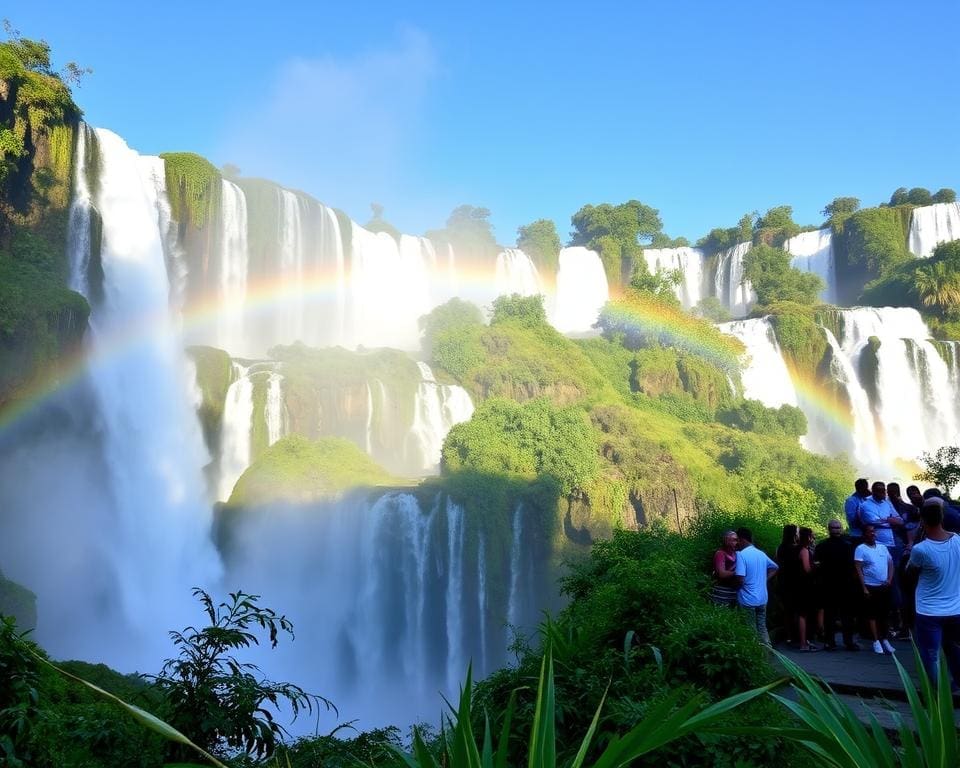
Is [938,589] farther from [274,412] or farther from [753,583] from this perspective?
[274,412]

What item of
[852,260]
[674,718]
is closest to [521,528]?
[674,718]

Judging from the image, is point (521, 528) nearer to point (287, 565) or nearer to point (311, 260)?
point (287, 565)

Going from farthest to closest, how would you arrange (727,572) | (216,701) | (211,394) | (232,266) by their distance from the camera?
(232,266)
(211,394)
(727,572)
(216,701)

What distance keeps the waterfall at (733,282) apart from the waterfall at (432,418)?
33225 millimetres

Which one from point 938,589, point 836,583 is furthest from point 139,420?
point 938,589

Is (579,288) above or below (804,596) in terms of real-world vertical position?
above

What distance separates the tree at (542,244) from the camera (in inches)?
2164

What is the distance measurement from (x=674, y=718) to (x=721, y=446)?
3269 cm

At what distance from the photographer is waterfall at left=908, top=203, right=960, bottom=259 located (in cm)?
5419

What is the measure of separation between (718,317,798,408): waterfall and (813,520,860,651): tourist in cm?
3729

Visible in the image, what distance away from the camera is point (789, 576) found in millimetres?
7613

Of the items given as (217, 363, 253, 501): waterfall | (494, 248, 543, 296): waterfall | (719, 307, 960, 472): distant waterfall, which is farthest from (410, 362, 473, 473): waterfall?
(494, 248, 543, 296): waterfall

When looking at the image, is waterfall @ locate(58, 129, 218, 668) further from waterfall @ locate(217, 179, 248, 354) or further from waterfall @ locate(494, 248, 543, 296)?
waterfall @ locate(494, 248, 543, 296)

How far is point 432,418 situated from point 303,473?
27.3ft
